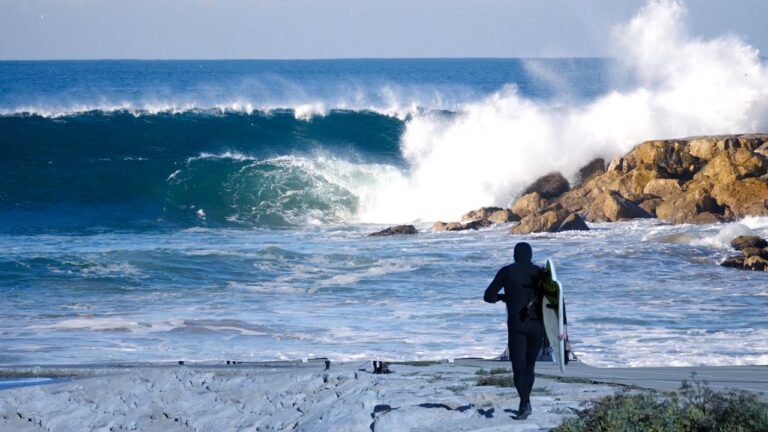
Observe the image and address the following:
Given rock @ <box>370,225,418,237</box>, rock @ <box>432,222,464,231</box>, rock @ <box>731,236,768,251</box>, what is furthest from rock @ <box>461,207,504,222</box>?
rock @ <box>731,236,768,251</box>

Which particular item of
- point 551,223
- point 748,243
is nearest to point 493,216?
point 551,223

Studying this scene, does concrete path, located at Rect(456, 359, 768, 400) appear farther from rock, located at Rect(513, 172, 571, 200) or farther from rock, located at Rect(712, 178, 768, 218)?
rock, located at Rect(513, 172, 571, 200)

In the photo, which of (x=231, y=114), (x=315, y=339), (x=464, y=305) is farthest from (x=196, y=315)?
(x=231, y=114)

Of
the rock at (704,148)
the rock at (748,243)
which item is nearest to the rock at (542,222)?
the rock at (748,243)

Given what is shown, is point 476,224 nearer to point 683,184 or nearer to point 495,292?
point 683,184

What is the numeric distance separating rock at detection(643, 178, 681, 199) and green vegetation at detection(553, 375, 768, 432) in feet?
46.8

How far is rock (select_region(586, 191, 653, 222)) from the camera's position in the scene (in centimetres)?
1973

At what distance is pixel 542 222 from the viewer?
18.9 m

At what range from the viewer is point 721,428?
19.2 ft

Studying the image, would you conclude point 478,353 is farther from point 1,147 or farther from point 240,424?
point 1,147

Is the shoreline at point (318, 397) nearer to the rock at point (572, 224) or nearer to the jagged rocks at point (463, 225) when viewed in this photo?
the rock at point (572, 224)

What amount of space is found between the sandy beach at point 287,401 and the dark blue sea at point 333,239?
221 centimetres

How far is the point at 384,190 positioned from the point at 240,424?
1890 cm

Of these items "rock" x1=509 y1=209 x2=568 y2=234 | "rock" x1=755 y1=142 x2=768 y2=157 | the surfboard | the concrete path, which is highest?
"rock" x1=755 y1=142 x2=768 y2=157
